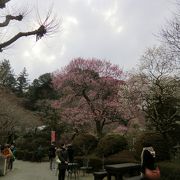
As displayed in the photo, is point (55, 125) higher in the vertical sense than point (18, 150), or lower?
higher

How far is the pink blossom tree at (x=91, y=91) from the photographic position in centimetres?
3222

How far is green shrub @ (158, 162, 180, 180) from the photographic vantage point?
14383 millimetres

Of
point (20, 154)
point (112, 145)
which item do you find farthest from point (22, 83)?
point (112, 145)

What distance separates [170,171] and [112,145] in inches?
295

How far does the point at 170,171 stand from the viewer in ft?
48.4

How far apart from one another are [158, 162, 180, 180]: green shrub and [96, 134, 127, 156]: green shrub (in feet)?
21.9

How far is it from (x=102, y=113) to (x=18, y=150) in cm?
1196

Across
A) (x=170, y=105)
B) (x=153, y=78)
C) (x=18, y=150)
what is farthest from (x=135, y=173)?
(x=18, y=150)

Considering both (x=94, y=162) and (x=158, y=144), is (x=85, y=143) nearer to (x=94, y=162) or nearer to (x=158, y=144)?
(x=94, y=162)

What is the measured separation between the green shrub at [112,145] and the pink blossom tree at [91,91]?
333 inches

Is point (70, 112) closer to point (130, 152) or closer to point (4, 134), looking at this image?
point (4, 134)

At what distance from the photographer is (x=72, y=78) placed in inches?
1289

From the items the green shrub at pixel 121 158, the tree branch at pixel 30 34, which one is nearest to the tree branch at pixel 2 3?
the tree branch at pixel 30 34

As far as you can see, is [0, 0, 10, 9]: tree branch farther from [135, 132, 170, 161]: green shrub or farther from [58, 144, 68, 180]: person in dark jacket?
[135, 132, 170, 161]: green shrub
